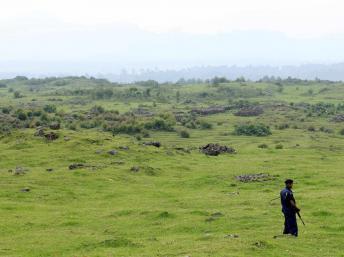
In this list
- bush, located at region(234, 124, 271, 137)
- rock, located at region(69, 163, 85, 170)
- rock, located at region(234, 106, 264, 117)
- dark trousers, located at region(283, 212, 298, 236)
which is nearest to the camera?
dark trousers, located at region(283, 212, 298, 236)

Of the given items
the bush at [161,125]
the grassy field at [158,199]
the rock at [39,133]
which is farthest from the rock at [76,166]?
the bush at [161,125]

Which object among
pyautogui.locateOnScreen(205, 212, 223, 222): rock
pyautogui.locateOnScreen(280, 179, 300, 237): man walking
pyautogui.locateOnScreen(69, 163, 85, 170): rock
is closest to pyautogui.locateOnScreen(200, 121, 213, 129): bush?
pyautogui.locateOnScreen(69, 163, 85, 170): rock

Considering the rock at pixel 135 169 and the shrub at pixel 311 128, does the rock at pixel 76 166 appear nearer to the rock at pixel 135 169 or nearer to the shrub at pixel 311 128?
the rock at pixel 135 169

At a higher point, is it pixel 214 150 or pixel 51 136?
pixel 51 136

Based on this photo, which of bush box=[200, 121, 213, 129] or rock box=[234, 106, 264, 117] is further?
rock box=[234, 106, 264, 117]

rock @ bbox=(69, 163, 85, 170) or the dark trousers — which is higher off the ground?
the dark trousers

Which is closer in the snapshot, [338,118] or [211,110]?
[338,118]

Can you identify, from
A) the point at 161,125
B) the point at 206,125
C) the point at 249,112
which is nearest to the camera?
the point at 161,125

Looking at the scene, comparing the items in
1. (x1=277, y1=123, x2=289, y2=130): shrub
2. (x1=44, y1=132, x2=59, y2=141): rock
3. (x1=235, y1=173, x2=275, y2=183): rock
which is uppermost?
(x1=44, y1=132, x2=59, y2=141): rock

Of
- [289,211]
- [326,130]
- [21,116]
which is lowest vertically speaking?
[326,130]

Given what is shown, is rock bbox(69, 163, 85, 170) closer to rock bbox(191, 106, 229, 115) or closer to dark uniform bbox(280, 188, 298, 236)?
dark uniform bbox(280, 188, 298, 236)

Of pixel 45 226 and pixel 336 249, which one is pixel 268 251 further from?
pixel 45 226

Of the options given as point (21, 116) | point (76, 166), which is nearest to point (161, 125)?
point (21, 116)

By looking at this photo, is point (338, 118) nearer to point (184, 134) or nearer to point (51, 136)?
point (184, 134)
